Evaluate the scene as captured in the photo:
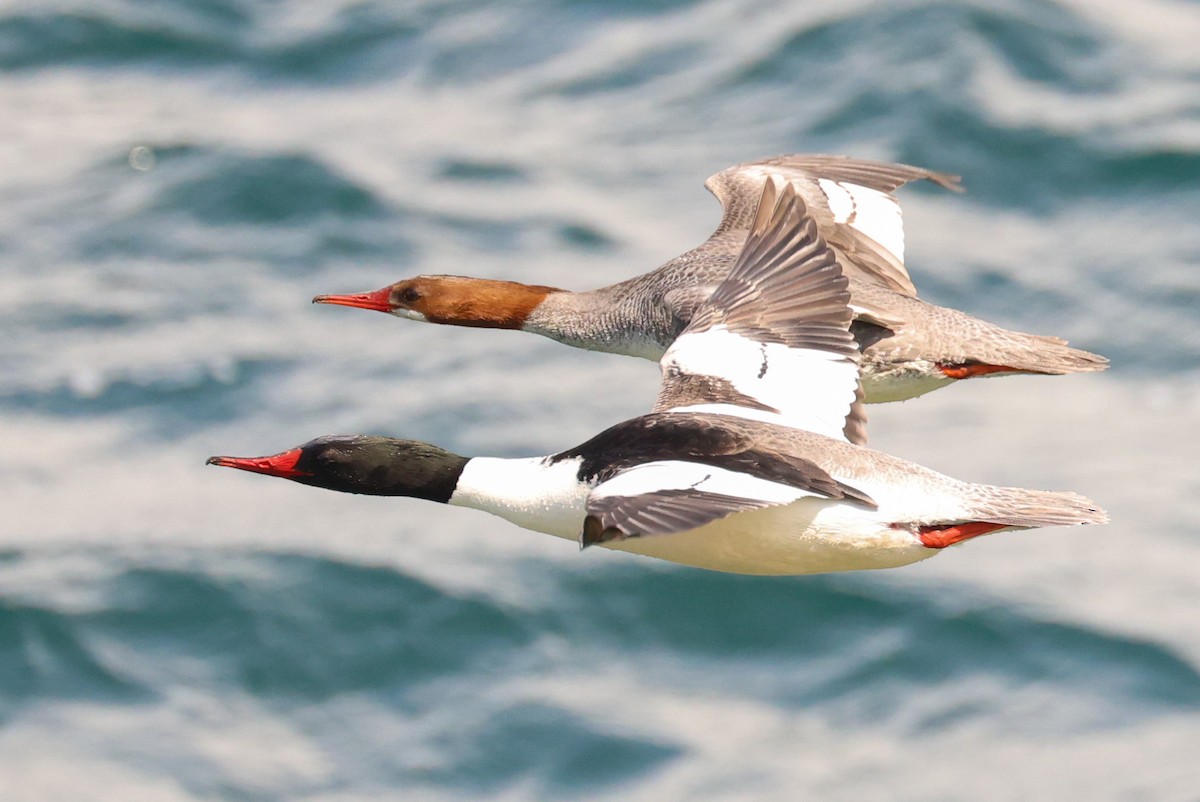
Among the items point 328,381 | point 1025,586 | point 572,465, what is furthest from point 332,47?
point 572,465

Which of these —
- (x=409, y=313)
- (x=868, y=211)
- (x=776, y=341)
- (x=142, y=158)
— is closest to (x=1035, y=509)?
(x=776, y=341)

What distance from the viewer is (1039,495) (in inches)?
256

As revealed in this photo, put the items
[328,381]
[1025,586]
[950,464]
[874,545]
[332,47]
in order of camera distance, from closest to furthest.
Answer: [874,545] < [1025,586] < [950,464] < [328,381] < [332,47]

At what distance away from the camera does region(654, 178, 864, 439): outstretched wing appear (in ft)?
22.2

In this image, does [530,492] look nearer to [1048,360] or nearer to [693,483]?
[693,483]

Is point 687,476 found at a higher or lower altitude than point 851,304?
lower

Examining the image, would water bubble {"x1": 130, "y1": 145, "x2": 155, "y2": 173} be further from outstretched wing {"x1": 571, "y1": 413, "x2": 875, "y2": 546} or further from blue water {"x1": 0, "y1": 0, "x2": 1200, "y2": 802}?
outstretched wing {"x1": 571, "y1": 413, "x2": 875, "y2": 546}

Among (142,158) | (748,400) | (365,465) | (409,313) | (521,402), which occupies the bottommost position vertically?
(365,465)

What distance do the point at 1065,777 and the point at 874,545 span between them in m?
5.00

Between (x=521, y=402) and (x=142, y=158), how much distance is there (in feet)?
14.2

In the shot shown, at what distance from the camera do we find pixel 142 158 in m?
15.5

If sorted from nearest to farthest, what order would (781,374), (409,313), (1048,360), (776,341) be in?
(781,374)
(776,341)
(1048,360)
(409,313)

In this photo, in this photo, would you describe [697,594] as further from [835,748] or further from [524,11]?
[524,11]

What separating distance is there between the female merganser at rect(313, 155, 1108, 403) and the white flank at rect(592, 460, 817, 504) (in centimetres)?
204
